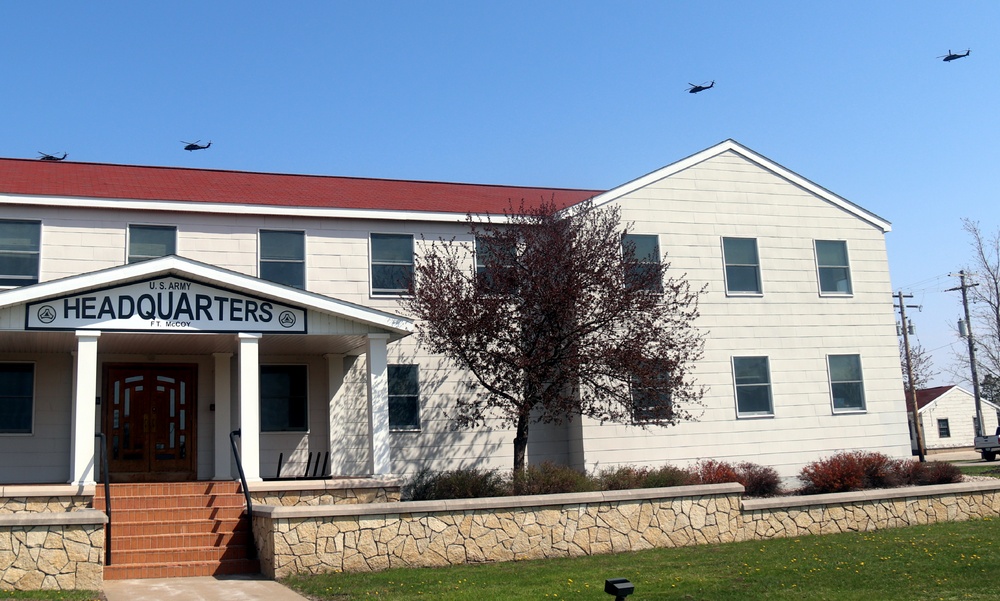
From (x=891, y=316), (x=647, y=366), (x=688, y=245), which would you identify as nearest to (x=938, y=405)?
(x=891, y=316)

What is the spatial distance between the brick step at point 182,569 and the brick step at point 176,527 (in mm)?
815

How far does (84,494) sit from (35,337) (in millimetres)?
3118

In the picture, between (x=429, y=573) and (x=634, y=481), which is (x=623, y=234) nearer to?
(x=634, y=481)

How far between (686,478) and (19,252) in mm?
12832

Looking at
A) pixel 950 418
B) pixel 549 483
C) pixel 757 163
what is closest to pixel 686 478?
pixel 549 483

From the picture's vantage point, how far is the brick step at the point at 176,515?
1397 cm

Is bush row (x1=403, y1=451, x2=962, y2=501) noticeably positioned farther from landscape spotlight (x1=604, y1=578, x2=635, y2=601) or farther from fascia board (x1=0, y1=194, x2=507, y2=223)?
landscape spotlight (x1=604, y1=578, x2=635, y2=601)

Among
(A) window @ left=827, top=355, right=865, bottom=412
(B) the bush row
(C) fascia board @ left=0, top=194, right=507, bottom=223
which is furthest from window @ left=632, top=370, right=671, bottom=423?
(A) window @ left=827, top=355, right=865, bottom=412

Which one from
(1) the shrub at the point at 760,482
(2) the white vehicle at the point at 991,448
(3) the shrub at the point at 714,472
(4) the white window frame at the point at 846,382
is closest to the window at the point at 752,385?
(4) the white window frame at the point at 846,382

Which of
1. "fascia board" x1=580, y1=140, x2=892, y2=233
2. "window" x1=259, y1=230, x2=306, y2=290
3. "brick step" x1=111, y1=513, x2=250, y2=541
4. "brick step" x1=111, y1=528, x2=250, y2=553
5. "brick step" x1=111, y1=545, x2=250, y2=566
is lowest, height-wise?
"brick step" x1=111, y1=545, x2=250, y2=566

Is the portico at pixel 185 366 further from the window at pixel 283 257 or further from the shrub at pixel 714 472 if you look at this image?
the shrub at pixel 714 472

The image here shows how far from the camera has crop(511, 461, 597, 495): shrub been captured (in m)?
14.9

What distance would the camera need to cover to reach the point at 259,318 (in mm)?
15938

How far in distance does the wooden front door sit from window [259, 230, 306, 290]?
246cm
